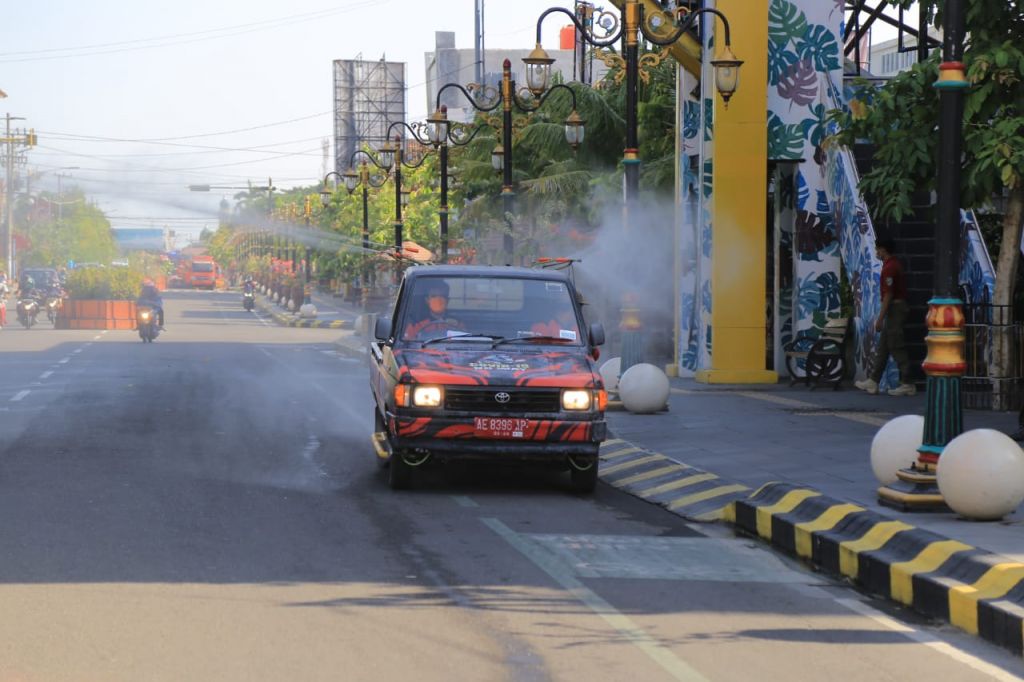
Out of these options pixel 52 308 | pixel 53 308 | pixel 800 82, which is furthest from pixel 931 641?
pixel 52 308

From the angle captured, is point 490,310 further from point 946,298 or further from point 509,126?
point 509,126

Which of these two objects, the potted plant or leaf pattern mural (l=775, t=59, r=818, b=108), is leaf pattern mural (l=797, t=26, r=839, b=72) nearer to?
leaf pattern mural (l=775, t=59, r=818, b=108)

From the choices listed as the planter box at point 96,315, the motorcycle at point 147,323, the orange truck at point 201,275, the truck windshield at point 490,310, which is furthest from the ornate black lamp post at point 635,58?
the orange truck at point 201,275

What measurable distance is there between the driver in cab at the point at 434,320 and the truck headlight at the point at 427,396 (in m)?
1.19

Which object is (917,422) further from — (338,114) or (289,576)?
(338,114)

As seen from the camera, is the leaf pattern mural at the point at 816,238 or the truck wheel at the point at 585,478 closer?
the truck wheel at the point at 585,478

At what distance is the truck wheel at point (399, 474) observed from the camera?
12797 millimetres

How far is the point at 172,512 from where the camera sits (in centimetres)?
1132

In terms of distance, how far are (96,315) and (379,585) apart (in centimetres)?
5457

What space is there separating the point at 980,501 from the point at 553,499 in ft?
12.8

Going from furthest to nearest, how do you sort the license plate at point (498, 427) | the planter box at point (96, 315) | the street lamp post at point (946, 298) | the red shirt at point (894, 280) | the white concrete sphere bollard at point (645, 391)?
the planter box at point (96, 315)
the red shirt at point (894, 280)
the white concrete sphere bollard at point (645, 391)
the license plate at point (498, 427)
the street lamp post at point (946, 298)

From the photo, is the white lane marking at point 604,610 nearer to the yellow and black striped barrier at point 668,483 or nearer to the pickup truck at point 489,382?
the pickup truck at point 489,382

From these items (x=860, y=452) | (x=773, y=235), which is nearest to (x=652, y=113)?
(x=773, y=235)

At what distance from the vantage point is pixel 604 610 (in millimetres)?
8195
